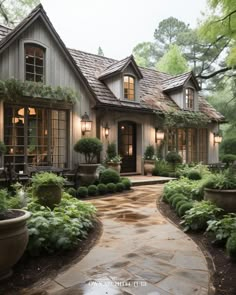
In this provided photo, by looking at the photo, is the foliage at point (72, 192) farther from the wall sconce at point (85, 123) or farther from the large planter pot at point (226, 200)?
the large planter pot at point (226, 200)

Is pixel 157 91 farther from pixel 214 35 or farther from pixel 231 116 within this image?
pixel 214 35

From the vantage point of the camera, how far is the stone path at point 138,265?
122 inches

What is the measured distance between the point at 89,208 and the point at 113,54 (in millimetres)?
47674

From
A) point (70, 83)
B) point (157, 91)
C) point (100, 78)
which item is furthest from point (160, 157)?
point (70, 83)

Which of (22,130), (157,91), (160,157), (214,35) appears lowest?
(160,157)

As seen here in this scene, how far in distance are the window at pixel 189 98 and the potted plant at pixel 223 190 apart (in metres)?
10.0

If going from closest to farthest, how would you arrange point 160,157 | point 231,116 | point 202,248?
point 202,248, point 160,157, point 231,116

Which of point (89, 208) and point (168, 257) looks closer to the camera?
point (168, 257)

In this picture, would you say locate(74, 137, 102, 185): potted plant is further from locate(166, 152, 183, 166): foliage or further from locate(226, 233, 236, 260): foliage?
locate(226, 233, 236, 260): foliage

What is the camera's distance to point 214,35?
5789 mm

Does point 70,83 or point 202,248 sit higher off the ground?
point 70,83

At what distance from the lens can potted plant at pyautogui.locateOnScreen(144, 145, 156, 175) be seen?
44.2 feet

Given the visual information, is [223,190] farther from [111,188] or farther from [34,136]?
[34,136]

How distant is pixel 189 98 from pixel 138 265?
1338 centimetres
